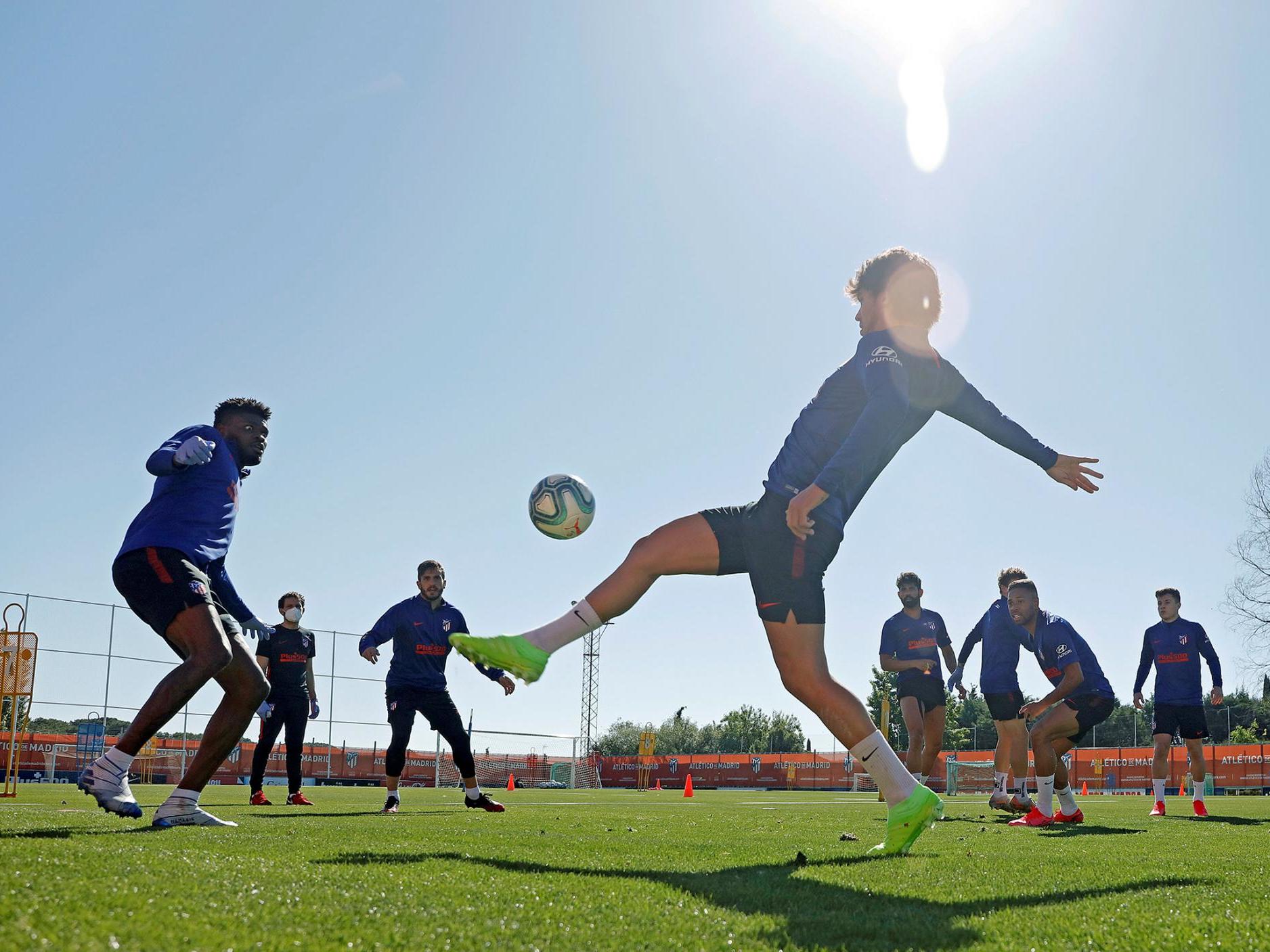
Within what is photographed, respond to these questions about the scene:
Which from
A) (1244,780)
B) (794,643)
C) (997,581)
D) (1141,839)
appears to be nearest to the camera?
(794,643)

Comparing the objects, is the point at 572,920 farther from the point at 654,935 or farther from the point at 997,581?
the point at 997,581

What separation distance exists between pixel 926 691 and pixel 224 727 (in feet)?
28.2

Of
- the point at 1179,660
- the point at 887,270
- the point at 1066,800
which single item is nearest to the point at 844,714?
the point at 887,270

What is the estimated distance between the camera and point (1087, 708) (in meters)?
8.87

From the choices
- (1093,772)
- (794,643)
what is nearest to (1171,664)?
(794,643)

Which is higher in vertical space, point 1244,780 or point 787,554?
point 787,554

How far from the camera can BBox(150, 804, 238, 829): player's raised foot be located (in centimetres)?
516

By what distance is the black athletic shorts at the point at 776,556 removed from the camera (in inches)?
167

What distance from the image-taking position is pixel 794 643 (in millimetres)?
4219

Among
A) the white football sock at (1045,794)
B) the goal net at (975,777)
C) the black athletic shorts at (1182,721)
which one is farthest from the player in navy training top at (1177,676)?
the goal net at (975,777)

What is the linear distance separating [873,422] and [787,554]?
0.70 metres

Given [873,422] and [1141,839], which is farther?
[1141,839]

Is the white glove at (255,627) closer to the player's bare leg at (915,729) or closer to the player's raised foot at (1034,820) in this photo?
the player's raised foot at (1034,820)

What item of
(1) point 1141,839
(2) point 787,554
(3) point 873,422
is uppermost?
(3) point 873,422
